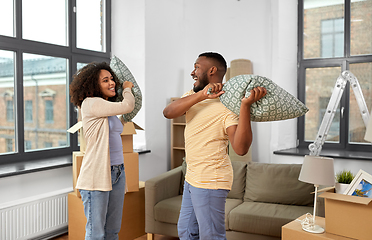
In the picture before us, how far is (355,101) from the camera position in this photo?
3.98 metres

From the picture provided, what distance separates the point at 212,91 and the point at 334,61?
3.06 metres

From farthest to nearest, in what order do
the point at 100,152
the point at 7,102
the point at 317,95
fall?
the point at 317,95
the point at 7,102
the point at 100,152

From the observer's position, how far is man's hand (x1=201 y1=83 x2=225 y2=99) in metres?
1.56

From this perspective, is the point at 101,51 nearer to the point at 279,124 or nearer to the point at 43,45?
the point at 43,45

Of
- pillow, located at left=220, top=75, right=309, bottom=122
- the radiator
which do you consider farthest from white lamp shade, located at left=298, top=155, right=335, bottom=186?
the radiator

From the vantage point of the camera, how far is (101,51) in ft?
14.1

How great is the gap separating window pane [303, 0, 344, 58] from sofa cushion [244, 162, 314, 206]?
1732mm

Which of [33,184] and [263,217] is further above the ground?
[33,184]

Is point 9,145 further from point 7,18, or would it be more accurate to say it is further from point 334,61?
point 334,61

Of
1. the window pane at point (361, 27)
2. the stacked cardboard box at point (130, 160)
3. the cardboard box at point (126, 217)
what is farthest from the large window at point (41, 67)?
the window pane at point (361, 27)

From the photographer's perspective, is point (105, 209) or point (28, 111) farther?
point (28, 111)

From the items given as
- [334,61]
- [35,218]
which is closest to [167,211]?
[35,218]

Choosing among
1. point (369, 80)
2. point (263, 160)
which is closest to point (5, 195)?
point (263, 160)

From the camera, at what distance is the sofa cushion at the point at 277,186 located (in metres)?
3.04
